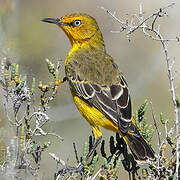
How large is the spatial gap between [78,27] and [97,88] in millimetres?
1202

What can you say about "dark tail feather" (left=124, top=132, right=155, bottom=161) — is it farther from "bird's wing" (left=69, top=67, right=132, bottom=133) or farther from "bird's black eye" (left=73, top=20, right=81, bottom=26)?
"bird's black eye" (left=73, top=20, right=81, bottom=26)

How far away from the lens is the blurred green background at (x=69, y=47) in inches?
304

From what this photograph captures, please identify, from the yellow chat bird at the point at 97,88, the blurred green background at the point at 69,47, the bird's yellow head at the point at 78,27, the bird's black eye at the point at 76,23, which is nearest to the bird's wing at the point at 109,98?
the yellow chat bird at the point at 97,88

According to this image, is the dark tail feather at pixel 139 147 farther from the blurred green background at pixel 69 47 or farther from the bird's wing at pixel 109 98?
the blurred green background at pixel 69 47

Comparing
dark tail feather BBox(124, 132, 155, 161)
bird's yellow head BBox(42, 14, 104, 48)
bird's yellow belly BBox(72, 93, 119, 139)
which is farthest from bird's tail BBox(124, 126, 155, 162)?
bird's yellow head BBox(42, 14, 104, 48)

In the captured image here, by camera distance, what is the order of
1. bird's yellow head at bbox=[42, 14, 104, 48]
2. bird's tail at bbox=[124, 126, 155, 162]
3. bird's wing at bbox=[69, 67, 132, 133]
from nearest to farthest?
bird's tail at bbox=[124, 126, 155, 162] < bird's wing at bbox=[69, 67, 132, 133] < bird's yellow head at bbox=[42, 14, 104, 48]

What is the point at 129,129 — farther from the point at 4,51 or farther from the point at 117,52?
the point at 117,52

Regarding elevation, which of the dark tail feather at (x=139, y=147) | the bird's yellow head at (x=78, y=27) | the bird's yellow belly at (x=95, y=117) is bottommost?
the dark tail feather at (x=139, y=147)

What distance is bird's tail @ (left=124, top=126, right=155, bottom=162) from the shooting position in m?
4.82

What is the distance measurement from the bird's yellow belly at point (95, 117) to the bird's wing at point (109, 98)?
2.3 inches

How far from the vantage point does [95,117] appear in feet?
18.1

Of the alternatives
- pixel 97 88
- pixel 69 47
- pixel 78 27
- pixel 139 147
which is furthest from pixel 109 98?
pixel 69 47

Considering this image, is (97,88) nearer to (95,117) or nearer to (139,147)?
(95,117)

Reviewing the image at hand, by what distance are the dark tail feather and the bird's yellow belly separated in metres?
0.30
